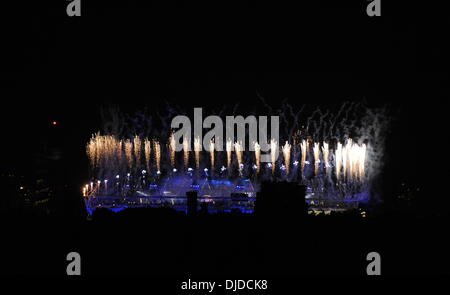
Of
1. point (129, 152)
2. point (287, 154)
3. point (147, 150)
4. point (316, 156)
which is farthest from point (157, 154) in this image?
point (316, 156)

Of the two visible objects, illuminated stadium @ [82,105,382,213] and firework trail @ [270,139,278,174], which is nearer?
illuminated stadium @ [82,105,382,213]

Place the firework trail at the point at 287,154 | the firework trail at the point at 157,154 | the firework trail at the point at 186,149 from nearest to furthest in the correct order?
1. the firework trail at the point at 287,154
2. the firework trail at the point at 157,154
3. the firework trail at the point at 186,149

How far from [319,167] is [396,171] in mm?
6000

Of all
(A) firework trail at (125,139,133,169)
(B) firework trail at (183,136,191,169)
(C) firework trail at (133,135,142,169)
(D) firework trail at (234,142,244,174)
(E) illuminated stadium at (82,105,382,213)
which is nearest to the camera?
(E) illuminated stadium at (82,105,382,213)

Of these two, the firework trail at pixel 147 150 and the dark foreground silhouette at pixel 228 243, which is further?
the firework trail at pixel 147 150

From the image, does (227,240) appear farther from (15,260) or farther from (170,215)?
(15,260)

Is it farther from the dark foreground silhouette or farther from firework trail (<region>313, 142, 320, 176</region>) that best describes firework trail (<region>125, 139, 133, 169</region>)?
the dark foreground silhouette

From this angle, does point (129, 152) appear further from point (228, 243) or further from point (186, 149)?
point (228, 243)

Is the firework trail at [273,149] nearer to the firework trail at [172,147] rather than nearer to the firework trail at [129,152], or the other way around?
the firework trail at [172,147]

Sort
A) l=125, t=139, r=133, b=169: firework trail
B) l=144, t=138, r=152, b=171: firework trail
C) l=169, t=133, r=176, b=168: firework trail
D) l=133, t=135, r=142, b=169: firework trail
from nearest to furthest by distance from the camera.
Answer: l=125, t=139, r=133, b=169: firework trail < l=133, t=135, r=142, b=169: firework trail < l=144, t=138, r=152, b=171: firework trail < l=169, t=133, r=176, b=168: firework trail

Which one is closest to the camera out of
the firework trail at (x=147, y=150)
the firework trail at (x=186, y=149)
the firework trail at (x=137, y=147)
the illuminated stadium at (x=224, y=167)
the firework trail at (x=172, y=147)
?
the illuminated stadium at (x=224, y=167)

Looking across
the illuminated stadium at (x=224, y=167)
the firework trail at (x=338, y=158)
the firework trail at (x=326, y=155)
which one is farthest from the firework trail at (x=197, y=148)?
the firework trail at (x=338, y=158)

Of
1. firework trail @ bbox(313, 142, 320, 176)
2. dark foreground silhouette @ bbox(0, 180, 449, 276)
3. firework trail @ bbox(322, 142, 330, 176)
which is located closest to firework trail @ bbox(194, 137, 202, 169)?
firework trail @ bbox(313, 142, 320, 176)

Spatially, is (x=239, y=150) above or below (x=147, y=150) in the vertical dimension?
below
